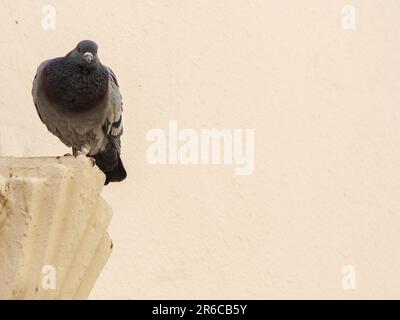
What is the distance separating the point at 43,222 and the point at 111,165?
0.92m

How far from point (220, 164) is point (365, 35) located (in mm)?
679

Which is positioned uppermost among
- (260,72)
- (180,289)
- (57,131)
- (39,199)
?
(260,72)

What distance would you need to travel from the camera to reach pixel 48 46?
3562 millimetres

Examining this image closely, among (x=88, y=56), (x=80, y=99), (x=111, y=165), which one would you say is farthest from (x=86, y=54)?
(x=111, y=165)

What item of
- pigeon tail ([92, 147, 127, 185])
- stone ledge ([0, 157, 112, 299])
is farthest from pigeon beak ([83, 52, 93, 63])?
stone ledge ([0, 157, 112, 299])

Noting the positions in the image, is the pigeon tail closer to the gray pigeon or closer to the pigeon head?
the gray pigeon

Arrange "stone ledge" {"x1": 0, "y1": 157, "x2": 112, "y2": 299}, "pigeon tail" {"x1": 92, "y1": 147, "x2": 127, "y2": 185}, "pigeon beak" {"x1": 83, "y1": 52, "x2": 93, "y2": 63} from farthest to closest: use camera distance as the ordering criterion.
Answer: "pigeon tail" {"x1": 92, "y1": 147, "x2": 127, "y2": 185} < "pigeon beak" {"x1": 83, "y1": 52, "x2": 93, "y2": 63} < "stone ledge" {"x1": 0, "y1": 157, "x2": 112, "y2": 299}

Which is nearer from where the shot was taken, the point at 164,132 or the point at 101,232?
the point at 101,232

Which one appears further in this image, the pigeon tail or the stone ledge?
the pigeon tail

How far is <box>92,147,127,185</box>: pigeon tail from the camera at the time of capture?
3.14 meters

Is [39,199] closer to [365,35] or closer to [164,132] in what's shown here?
[164,132]

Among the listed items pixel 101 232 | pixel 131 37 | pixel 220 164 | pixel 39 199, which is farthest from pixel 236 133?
pixel 39 199

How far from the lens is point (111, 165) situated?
10.3ft

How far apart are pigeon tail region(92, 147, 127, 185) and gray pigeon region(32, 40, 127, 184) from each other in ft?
0.13
